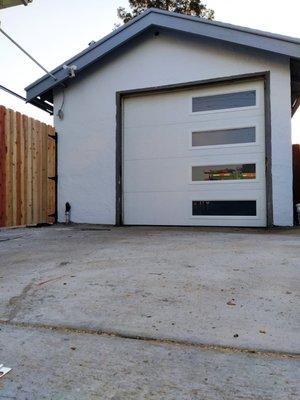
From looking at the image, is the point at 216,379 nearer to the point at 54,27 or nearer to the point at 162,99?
the point at 162,99

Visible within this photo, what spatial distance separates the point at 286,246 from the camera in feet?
14.1

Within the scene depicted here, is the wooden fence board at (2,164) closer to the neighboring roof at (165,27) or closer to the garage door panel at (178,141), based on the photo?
the neighboring roof at (165,27)

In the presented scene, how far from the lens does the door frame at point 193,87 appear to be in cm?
677

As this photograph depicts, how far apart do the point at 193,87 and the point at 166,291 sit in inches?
227

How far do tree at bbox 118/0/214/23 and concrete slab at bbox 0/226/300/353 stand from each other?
510 inches

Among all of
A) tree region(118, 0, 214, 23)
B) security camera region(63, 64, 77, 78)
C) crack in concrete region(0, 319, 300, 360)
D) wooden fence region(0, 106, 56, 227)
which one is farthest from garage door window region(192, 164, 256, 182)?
tree region(118, 0, 214, 23)

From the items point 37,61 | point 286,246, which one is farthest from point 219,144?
point 37,61

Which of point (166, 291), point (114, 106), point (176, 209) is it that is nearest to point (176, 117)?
point (114, 106)

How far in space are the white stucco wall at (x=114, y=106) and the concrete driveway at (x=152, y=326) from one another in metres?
3.69

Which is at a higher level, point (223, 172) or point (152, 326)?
point (223, 172)

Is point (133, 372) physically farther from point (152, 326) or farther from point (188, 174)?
point (188, 174)

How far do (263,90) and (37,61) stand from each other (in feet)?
15.2

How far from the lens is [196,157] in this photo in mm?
7375

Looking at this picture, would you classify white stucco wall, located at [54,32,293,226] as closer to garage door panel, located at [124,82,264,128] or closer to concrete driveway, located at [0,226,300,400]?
garage door panel, located at [124,82,264,128]
